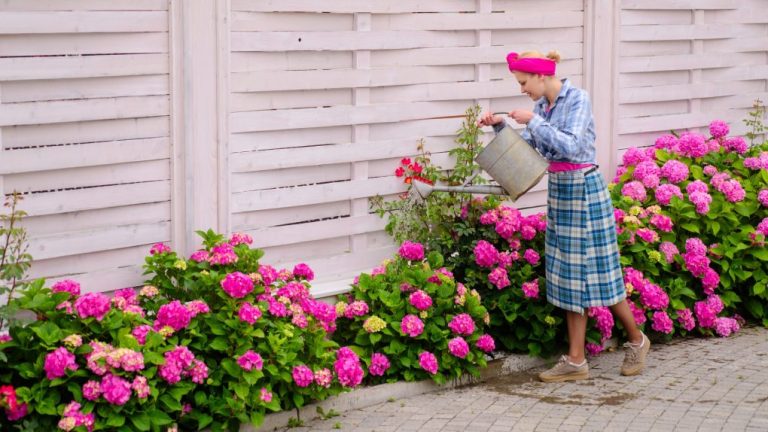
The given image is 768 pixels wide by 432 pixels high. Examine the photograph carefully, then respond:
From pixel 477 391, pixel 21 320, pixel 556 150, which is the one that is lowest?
pixel 477 391

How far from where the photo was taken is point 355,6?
23.5ft

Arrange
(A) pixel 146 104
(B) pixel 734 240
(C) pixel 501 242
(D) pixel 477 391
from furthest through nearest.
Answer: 1. (B) pixel 734 240
2. (C) pixel 501 242
3. (D) pixel 477 391
4. (A) pixel 146 104

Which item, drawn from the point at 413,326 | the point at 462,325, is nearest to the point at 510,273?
the point at 462,325

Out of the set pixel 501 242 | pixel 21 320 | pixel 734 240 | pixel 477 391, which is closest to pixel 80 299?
pixel 21 320

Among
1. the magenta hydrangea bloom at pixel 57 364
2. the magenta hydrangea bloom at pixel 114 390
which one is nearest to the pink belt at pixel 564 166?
the magenta hydrangea bloom at pixel 114 390

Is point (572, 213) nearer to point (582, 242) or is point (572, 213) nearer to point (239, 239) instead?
point (582, 242)

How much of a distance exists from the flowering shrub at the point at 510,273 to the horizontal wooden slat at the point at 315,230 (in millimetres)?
517

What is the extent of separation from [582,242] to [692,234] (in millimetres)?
1539

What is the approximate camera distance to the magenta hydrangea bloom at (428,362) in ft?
22.0

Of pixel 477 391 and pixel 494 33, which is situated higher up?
pixel 494 33

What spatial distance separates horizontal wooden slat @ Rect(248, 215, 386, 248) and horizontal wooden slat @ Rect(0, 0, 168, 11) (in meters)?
1.27

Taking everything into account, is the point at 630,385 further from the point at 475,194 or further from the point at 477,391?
the point at 475,194

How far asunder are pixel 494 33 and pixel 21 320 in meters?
3.52

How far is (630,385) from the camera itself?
700cm
